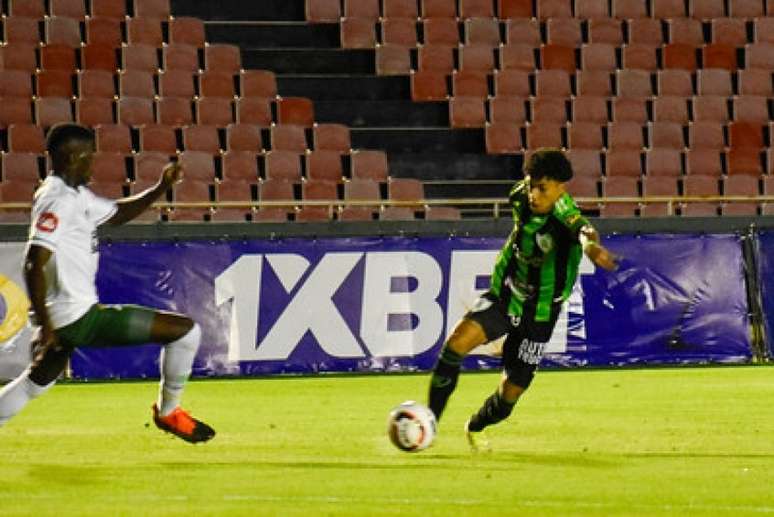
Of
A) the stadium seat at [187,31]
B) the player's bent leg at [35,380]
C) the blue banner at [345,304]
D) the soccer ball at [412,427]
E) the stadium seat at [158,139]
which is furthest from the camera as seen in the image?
the stadium seat at [187,31]

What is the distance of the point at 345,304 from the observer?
20422 mm

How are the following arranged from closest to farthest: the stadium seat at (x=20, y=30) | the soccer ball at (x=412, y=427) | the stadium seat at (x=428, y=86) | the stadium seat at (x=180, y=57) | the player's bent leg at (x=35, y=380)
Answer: the player's bent leg at (x=35, y=380) < the soccer ball at (x=412, y=427) < the stadium seat at (x=20, y=30) < the stadium seat at (x=180, y=57) < the stadium seat at (x=428, y=86)

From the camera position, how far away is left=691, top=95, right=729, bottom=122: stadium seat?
27.2m

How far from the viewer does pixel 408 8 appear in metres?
27.2

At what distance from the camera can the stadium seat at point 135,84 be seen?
2469cm

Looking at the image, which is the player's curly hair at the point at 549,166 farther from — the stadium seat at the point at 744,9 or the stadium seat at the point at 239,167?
the stadium seat at the point at 744,9

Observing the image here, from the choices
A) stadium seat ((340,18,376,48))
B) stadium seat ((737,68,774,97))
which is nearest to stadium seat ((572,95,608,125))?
stadium seat ((737,68,774,97))

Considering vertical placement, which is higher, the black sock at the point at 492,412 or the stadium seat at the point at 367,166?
the stadium seat at the point at 367,166

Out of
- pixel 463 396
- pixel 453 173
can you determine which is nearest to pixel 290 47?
pixel 453 173

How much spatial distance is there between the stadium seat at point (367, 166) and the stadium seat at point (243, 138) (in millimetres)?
1285

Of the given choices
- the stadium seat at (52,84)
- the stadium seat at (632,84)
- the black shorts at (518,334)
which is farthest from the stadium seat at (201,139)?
the black shorts at (518,334)

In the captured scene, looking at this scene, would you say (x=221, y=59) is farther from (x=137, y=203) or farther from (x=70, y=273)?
(x=70, y=273)

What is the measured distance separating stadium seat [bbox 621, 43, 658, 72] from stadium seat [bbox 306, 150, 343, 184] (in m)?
5.34

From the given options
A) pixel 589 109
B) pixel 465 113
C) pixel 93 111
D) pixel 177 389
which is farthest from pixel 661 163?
pixel 177 389
